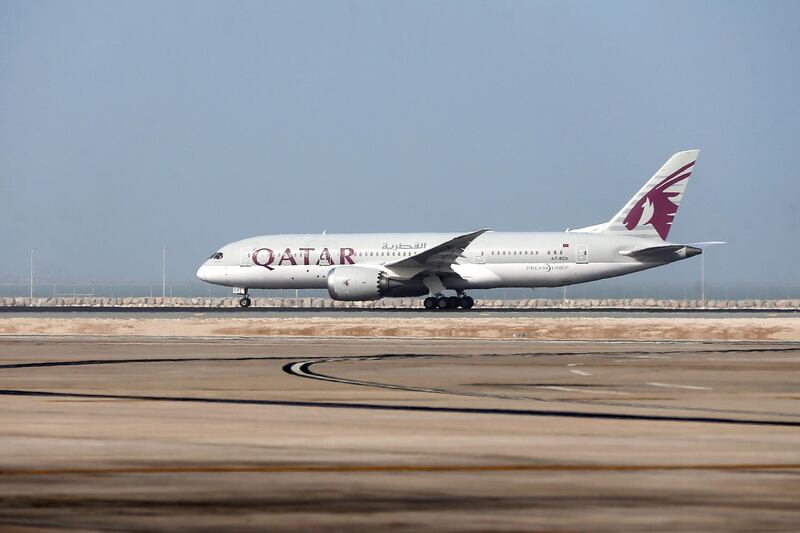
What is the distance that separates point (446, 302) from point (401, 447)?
54475mm

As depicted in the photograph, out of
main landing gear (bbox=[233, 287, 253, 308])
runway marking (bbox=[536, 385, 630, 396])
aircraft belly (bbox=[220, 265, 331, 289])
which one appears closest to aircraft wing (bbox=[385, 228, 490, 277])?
aircraft belly (bbox=[220, 265, 331, 289])

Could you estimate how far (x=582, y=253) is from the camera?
2628 inches

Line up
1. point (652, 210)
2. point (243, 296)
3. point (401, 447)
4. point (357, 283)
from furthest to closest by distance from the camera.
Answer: point (243, 296), point (652, 210), point (357, 283), point (401, 447)

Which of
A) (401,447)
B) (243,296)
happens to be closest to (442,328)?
(243,296)

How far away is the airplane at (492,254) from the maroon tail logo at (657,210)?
0.17 feet

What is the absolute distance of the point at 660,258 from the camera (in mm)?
67188

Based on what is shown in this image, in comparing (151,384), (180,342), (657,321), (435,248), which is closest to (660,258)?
(435,248)

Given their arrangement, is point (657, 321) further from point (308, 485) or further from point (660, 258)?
point (308, 485)

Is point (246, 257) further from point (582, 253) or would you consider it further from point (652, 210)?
point (652, 210)

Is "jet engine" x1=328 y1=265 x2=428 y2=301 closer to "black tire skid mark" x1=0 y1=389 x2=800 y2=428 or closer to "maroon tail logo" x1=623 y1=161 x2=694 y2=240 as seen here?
"maroon tail logo" x1=623 y1=161 x2=694 y2=240

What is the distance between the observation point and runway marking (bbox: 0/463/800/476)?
11.3m

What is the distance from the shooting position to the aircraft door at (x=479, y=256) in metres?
67.1

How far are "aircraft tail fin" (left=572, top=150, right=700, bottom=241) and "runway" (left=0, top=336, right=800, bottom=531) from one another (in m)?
42.3

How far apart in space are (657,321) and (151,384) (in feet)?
103
